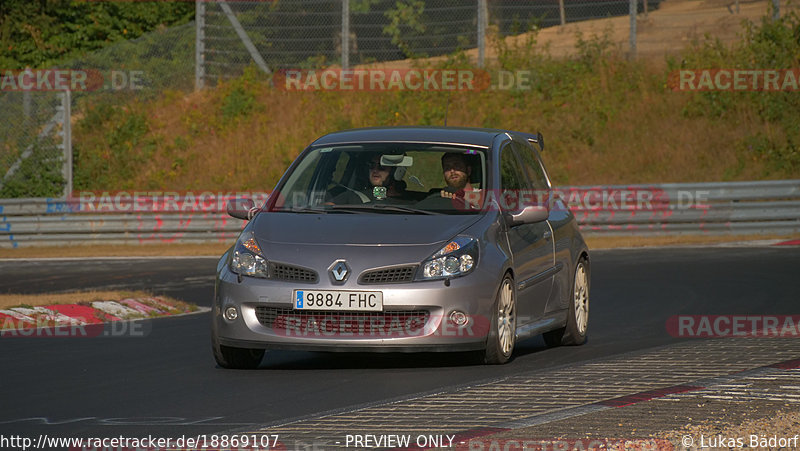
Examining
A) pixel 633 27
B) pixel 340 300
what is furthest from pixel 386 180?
pixel 633 27

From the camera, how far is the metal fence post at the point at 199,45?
100 feet

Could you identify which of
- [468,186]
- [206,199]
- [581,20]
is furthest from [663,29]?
[468,186]

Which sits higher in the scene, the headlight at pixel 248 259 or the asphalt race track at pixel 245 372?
the headlight at pixel 248 259

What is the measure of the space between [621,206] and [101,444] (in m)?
18.9

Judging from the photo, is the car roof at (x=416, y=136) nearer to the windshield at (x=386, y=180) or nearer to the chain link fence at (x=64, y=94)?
the windshield at (x=386, y=180)

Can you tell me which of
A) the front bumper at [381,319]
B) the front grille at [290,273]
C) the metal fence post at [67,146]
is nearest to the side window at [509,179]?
the front bumper at [381,319]

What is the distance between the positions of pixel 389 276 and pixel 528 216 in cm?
125

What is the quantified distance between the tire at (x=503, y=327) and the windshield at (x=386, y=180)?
2.13 feet

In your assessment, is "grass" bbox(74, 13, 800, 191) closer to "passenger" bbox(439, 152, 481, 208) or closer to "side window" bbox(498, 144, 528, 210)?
"side window" bbox(498, 144, 528, 210)

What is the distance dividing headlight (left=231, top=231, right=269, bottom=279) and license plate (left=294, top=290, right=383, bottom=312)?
0.34 m

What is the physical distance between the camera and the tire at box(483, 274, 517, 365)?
8758 mm

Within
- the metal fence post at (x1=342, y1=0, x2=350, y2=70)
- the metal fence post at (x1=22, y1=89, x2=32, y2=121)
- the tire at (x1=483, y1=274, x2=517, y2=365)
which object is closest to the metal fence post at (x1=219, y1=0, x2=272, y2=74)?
the metal fence post at (x1=342, y1=0, x2=350, y2=70)

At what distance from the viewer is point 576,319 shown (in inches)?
415

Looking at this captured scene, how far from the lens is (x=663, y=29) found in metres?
31.7
